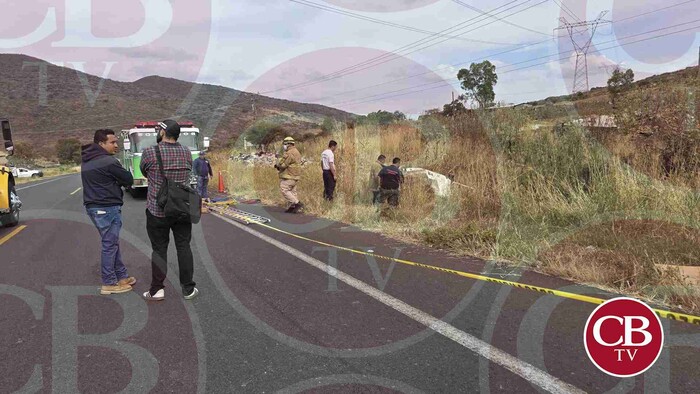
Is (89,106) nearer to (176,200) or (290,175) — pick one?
(290,175)

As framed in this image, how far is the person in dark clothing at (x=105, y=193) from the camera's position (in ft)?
17.4

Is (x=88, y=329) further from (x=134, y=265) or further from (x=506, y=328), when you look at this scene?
(x=506, y=328)

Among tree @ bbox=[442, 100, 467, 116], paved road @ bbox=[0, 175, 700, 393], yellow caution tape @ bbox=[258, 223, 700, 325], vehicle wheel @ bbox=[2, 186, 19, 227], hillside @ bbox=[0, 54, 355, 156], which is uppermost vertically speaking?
hillside @ bbox=[0, 54, 355, 156]

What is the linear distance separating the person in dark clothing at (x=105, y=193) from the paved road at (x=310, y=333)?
309 millimetres

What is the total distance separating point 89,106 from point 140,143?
270 ft

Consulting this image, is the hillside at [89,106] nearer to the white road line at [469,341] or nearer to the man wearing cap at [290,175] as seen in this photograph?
the man wearing cap at [290,175]

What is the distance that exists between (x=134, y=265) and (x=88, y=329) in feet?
8.31

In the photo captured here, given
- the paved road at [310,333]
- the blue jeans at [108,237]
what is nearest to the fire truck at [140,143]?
the paved road at [310,333]

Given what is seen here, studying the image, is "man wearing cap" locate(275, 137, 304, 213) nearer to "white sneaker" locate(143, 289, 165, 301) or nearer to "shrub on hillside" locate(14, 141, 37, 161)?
"white sneaker" locate(143, 289, 165, 301)

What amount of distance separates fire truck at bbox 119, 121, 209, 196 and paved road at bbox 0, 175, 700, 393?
10727 millimetres

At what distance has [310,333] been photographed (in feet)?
13.3

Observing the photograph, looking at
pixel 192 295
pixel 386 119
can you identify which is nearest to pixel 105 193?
pixel 192 295

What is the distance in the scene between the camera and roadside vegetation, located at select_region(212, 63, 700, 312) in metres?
5.44

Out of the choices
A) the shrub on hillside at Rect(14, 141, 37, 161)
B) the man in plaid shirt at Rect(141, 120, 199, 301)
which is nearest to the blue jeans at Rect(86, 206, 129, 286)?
the man in plaid shirt at Rect(141, 120, 199, 301)
